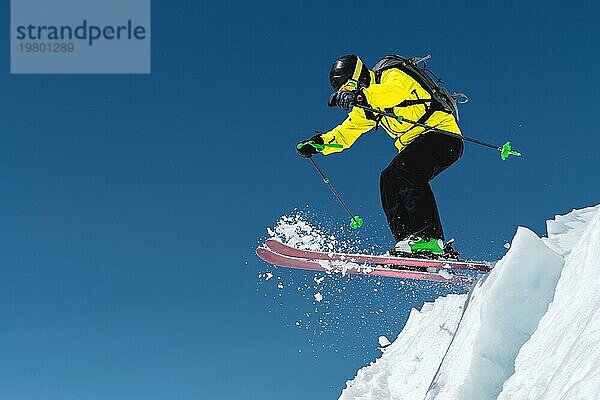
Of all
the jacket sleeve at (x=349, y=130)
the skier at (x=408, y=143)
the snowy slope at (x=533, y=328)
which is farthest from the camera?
the jacket sleeve at (x=349, y=130)

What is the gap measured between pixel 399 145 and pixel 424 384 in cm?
288

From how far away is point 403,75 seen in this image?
7148 mm

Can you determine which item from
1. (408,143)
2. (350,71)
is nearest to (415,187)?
(408,143)

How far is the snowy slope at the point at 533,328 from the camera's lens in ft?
9.41

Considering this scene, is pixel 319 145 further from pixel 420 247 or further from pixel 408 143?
pixel 420 247

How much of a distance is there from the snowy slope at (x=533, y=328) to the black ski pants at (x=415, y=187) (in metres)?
1.33

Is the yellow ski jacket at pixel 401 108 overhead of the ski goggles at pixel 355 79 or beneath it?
beneath

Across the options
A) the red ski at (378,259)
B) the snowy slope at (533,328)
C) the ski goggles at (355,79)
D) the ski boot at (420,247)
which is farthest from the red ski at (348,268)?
the ski goggles at (355,79)

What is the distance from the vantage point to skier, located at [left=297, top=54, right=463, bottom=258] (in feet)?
22.9

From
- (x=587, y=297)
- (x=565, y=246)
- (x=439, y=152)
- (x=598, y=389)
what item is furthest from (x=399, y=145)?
(x=598, y=389)

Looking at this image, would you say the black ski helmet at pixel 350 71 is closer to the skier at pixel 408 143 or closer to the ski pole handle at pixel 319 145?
the skier at pixel 408 143

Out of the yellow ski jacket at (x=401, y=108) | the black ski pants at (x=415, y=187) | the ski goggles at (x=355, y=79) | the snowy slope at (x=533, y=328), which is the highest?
the ski goggles at (x=355, y=79)

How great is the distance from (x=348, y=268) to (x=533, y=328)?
349cm

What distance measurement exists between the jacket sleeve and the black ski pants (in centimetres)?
88
